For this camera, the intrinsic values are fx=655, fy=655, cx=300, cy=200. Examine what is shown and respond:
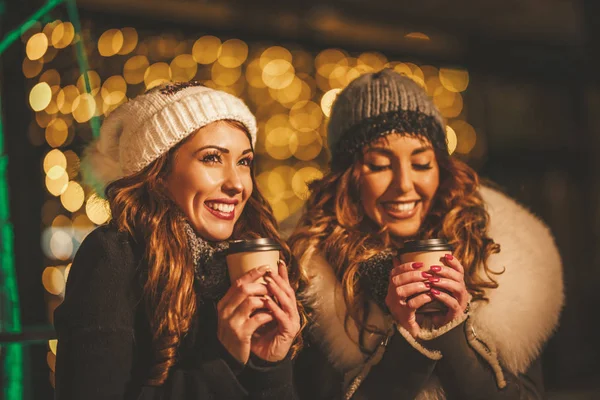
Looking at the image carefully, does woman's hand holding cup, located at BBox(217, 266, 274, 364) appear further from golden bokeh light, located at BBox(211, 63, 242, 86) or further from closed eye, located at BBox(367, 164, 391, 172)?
golden bokeh light, located at BBox(211, 63, 242, 86)

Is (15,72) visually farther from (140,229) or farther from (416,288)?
(416,288)

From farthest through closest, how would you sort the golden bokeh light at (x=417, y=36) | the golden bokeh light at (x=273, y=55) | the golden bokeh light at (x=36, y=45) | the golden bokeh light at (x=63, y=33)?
the golden bokeh light at (x=417, y=36) < the golden bokeh light at (x=273, y=55) < the golden bokeh light at (x=63, y=33) < the golden bokeh light at (x=36, y=45)

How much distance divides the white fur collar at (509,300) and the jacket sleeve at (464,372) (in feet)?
0.41

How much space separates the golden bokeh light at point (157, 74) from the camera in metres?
4.96

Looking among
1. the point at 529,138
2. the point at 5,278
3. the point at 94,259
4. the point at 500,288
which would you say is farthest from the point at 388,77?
the point at 529,138

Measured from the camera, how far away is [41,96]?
3.94m

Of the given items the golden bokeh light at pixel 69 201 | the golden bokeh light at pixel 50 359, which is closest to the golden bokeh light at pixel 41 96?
the golden bokeh light at pixel 69 201

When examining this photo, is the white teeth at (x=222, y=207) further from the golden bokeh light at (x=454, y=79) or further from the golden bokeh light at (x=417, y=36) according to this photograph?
the golden bokeh light at (x=454, y=79)

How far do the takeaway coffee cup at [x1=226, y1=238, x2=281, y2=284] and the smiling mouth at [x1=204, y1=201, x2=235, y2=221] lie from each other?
296mm

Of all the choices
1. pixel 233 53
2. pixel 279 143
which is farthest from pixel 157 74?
pixel 279 143

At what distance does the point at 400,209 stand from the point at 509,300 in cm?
51

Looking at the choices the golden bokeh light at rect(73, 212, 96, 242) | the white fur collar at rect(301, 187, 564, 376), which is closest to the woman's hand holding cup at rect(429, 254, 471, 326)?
the white fur collar at rect(301, 187, 564, 376)

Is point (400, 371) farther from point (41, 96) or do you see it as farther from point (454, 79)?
point (454, 79)

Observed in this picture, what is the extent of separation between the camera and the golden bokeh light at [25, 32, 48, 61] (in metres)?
2.68
